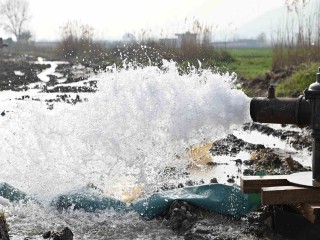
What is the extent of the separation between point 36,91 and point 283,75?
34.2 ft

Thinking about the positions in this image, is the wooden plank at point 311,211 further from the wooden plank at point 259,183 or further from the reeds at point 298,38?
the reeds at point 298,38

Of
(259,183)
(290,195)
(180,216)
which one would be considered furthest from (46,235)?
(290,195)

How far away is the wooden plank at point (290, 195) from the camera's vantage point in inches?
225

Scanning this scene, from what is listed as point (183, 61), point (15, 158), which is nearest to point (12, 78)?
→ point (183, 61)

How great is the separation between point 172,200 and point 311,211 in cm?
185

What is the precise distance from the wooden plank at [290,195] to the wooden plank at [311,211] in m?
0.07

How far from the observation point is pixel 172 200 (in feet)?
22.6

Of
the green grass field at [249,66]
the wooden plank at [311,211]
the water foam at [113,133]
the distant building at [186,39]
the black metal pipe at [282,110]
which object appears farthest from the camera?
the green grass field at [249,66]

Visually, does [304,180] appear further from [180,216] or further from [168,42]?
[168,42]

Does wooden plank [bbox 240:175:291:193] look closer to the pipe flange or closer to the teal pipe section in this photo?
the pipe flange

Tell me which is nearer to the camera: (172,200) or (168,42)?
(172,200)

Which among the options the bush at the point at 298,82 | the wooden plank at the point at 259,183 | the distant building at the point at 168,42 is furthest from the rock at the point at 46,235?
the distant building at the point at 168,42

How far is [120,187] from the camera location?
27.0 feet

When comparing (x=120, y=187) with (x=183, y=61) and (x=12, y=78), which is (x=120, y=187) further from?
(x=12, y=78)
